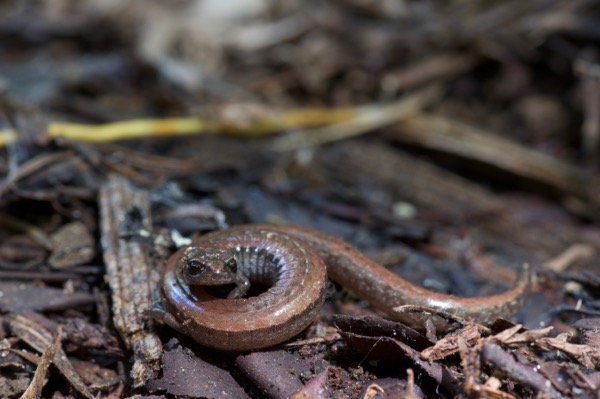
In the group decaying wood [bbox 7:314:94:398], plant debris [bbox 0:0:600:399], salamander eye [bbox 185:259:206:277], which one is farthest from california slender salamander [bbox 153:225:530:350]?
decaying wood [bbox 7:314:94:398]

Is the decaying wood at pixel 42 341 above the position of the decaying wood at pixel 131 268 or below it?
below

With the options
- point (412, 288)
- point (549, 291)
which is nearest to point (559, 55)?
point (549, 291)

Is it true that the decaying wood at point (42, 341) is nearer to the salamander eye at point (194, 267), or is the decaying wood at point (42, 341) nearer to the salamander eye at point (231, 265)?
the salamander eye at point (194, 267)

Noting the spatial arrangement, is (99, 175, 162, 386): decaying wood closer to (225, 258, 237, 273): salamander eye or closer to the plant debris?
the plant debris

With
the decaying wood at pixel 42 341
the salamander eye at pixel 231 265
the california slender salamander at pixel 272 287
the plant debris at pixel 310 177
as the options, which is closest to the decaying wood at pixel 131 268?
the plant debris at pixel 310 177

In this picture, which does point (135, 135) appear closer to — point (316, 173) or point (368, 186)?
point (316, 173)

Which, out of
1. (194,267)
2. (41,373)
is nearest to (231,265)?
(194,267)
